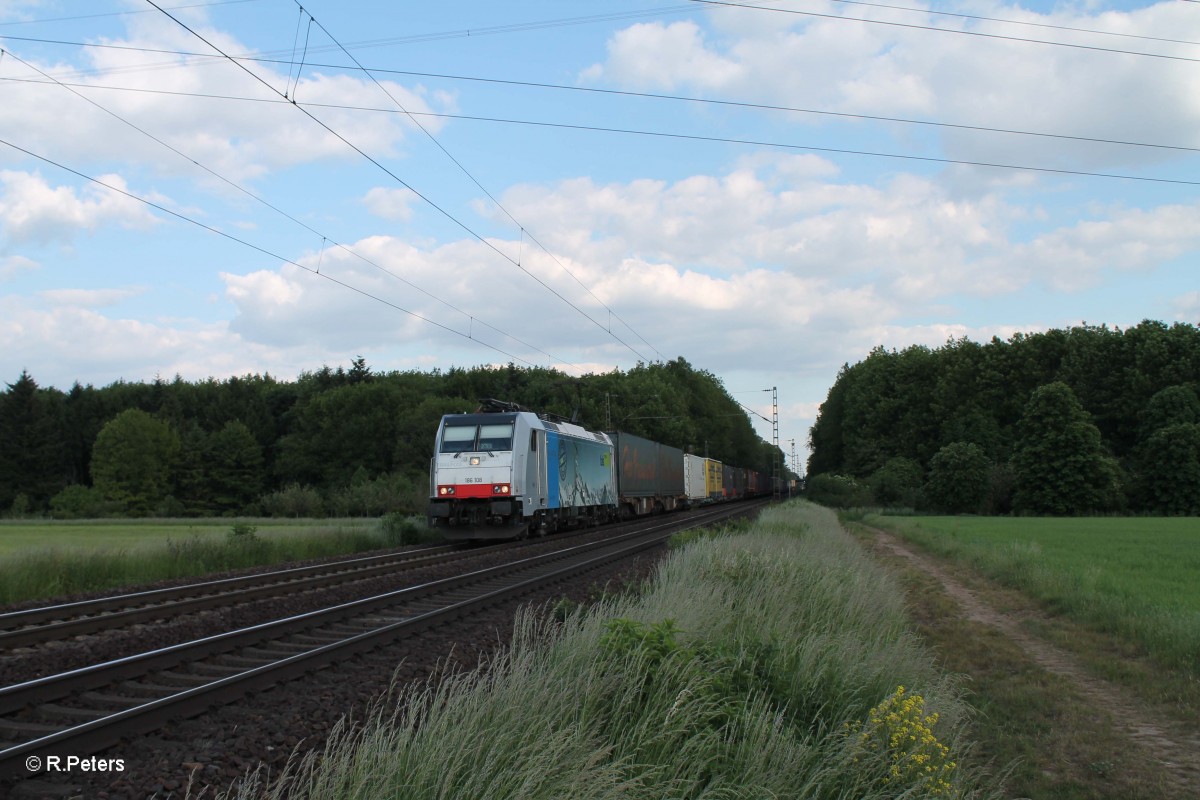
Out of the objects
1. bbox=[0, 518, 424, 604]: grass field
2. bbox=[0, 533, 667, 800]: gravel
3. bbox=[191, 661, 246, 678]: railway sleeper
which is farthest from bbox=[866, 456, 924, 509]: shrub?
bbox=[191, 661, 246, 678]: railway sleeper

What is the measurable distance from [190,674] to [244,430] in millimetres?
79675

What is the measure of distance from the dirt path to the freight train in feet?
37.5

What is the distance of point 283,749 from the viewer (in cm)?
554

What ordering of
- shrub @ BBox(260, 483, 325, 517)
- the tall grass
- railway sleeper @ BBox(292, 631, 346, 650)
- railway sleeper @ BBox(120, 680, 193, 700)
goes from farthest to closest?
shrub @ BBox(260, 483, 325, 517) → railway sleeper @ BBox(292, 631, 346, 650) → railway sleeper @ BBox(120, 680, 193, 700) → the tall grass

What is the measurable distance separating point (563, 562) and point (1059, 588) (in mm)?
9430

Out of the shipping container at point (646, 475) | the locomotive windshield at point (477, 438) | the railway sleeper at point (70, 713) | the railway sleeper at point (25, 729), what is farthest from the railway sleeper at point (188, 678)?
the shipping container at point (646, 475)

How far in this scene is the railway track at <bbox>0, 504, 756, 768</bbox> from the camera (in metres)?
5.71

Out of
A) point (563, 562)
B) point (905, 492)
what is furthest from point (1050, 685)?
point (905, 492)

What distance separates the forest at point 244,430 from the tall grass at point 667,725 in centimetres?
5677

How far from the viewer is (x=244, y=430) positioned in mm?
81812

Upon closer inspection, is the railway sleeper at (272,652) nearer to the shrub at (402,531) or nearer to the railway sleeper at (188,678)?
the railway sleeper at (188,678)

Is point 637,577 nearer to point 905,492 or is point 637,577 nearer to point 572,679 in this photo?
point 572,679

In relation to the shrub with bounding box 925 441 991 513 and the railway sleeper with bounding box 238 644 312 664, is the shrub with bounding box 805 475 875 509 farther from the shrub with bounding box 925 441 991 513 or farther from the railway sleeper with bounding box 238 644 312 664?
the railway sleeper with bounding box 238 644 312 664

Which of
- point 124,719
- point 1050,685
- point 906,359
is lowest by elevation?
point 1050,685
